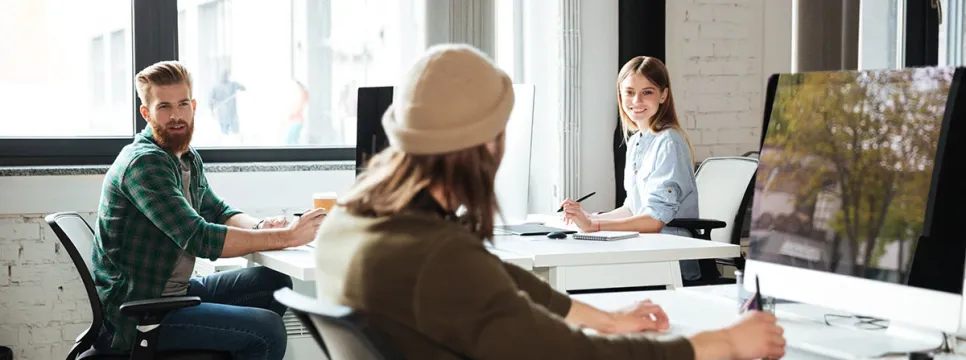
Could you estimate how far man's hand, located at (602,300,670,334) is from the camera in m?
1.67

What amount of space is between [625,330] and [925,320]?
433 mm

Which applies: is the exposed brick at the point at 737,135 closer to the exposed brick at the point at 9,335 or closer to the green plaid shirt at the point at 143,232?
the green plaid shirt at the point at 143,232

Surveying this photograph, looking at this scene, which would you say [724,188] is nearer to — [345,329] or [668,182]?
[668,182]

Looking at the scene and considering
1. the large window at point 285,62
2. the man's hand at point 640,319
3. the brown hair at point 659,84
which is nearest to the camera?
the man's hand at point 640,319

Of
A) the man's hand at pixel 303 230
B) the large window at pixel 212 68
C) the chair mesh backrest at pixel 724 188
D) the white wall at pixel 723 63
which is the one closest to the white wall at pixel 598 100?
the white wall at pixel 723 63

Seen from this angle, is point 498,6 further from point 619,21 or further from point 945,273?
point 945,273

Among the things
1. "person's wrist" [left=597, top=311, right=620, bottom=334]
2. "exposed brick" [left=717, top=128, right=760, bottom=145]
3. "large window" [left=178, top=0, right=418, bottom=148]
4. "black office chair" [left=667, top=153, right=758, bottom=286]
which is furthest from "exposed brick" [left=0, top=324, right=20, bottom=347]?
"exposed brick" [left=717, top=128, right=760, bottom=145]

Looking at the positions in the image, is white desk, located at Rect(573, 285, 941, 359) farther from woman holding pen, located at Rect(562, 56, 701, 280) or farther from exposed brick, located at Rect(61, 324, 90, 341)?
exposed brick, located at Rect(61, 324, 90, 341)

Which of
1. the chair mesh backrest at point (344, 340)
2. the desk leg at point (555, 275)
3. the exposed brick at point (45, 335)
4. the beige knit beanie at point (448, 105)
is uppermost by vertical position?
the beige knit beanie at point (448, 105)

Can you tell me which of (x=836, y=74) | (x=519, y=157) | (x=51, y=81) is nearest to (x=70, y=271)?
(x=51, y=81)

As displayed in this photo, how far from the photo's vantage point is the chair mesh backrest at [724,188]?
371 cm

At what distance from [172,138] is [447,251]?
1739mm

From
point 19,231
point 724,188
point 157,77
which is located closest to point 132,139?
point 19,231

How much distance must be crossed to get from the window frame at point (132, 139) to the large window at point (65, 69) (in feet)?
0.11
